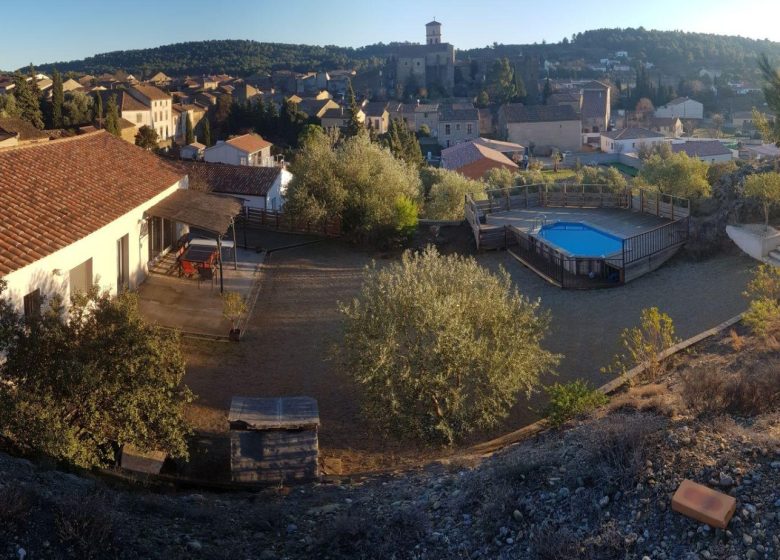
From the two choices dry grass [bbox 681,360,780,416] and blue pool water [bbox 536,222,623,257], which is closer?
dry grass [bbox 681,360,780,416]

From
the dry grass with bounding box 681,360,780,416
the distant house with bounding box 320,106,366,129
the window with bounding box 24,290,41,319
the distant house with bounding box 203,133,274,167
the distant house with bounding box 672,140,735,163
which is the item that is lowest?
the dry grass with bounding box 681,360,780,416

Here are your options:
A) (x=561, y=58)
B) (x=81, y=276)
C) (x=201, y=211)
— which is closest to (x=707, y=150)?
(x=201, y=211)

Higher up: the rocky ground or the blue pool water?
the blue pool water

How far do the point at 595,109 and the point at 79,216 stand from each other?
96838 millimetres

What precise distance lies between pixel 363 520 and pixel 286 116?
220 feet

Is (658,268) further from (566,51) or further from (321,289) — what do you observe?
(566,51)

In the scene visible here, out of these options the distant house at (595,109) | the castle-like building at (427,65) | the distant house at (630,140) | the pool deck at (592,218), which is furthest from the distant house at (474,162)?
the castle-like building at (427,65)

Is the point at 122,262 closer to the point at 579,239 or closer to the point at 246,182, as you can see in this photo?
the point at 246,182

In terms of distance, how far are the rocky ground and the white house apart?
483cm

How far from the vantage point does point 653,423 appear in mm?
8102

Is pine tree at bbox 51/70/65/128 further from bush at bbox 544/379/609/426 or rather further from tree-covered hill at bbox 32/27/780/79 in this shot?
tree-covered hill at bbox 32/27/780/79

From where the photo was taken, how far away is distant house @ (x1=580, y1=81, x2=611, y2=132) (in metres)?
101

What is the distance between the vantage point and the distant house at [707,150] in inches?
2441

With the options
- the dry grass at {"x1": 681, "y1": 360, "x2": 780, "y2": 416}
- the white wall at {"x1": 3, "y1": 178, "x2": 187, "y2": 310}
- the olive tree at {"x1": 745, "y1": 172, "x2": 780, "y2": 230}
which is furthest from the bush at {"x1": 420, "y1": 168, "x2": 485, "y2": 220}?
the dry grass at {"x1": 681, "y1": 360, "x2": 780, "y2": 416}
